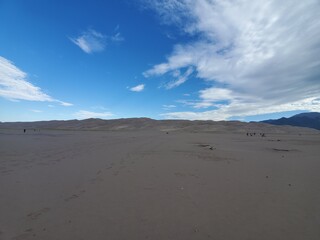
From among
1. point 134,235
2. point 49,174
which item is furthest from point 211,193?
point 49,174

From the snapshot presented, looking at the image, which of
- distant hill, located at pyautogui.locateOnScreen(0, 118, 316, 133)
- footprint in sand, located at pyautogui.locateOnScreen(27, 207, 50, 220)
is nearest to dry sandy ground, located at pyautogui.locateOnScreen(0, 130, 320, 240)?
footprint in sand, located at pyautogui.locateOnScreen(27, 207, 50, 220)

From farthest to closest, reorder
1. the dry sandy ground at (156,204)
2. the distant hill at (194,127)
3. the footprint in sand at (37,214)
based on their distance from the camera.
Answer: the distant hill at (194,127) < the footprint in sand at (37,214) < the dry sandy ground at (156,204)

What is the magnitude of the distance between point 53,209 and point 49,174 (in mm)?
3229

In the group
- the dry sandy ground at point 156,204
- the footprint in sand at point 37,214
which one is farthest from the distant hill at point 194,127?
the footprint in sand at point 37,214

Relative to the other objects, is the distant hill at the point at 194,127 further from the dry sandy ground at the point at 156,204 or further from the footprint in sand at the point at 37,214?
the footprint in sand at the point at 37,214

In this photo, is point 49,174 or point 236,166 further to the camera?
point 236,166

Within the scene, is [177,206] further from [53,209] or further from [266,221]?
[53,209]

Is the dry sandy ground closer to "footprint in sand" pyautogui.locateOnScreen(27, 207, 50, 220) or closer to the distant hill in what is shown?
"footprint in sand" pyautogui.locateOnScreen(27, 207, 50, 220)

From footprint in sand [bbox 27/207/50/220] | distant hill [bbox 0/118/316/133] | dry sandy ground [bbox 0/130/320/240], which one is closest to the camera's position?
dry sandy ground [bbox 0/130/320/240]

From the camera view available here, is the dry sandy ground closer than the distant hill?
Yes

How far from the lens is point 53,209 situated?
14.8 feet

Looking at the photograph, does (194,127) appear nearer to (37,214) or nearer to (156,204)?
(156,204)

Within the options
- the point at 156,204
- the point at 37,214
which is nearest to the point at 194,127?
the point at 156,204

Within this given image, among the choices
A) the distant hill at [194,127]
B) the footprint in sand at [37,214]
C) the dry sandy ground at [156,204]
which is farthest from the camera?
the distant hill at [194,127]
